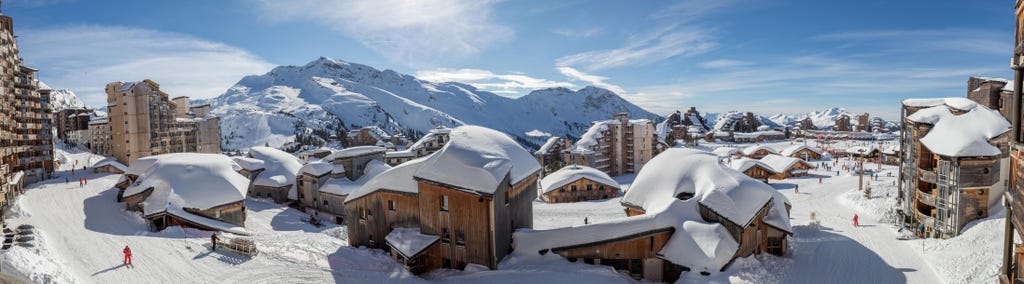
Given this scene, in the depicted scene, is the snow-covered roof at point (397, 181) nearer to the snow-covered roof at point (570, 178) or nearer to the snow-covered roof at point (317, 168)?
the snow-covered roof at point (317, 168)

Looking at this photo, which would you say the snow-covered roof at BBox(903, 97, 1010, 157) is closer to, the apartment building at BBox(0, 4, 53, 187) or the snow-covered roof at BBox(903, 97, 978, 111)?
the snow-covered roof at BBox(903, 97, 978, 111)

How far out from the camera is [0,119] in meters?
32.4

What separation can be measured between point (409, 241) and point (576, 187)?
31.7 meters

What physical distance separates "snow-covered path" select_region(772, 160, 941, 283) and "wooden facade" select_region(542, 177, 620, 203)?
64.9 ft

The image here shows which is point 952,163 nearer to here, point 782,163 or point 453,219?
point 453,219

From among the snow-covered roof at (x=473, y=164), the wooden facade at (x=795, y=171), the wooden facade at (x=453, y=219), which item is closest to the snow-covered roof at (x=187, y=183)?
the wooden facade at (x=453, y=219)

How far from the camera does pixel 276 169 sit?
53562mm

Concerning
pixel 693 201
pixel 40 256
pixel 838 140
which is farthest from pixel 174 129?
pixel 838 140

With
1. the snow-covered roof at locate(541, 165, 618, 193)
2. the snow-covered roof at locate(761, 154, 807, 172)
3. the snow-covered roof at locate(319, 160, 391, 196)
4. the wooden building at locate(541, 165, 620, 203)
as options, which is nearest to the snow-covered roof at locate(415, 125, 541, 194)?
the snow-covered roof at locate(319, 160, 391, 196)

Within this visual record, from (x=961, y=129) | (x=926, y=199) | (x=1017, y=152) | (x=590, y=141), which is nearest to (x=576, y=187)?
(x=590, y=141)

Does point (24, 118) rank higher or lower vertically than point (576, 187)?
higher

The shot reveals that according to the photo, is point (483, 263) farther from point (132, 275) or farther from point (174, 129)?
point (174, 129)

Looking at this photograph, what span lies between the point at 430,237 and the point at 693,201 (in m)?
15.0

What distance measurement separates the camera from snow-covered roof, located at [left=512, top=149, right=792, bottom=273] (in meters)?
23.7
